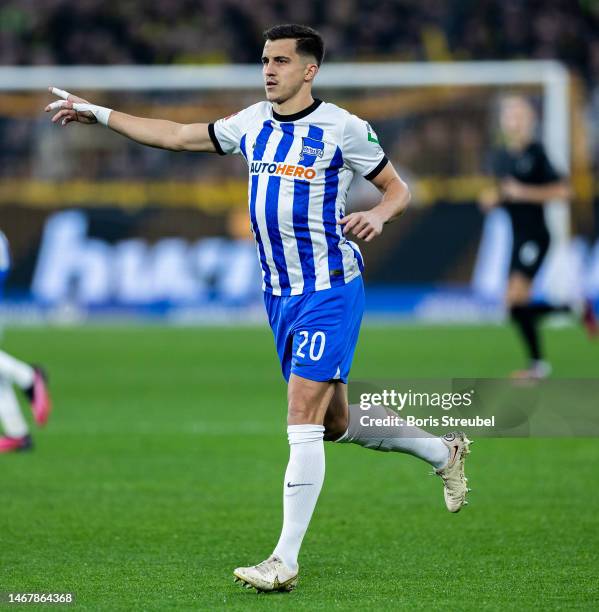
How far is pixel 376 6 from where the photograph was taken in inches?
1014

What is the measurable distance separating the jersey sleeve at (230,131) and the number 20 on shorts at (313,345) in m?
0.87

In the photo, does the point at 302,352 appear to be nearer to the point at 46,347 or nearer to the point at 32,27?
the point at 46,347

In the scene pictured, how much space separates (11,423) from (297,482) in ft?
13.5

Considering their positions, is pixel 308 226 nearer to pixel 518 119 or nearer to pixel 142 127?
pixel 142 127

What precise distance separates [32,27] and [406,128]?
8745mm

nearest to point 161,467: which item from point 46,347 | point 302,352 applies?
point 302,352

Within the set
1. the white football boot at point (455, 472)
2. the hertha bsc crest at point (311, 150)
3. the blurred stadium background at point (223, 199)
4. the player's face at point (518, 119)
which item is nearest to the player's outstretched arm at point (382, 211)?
the hertha bsc crest at point (311, 150)

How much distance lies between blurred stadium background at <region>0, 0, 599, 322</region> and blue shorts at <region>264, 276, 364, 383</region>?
13.3 m

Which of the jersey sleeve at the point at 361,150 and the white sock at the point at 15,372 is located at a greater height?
the jersey sleeve at the point at 361,150

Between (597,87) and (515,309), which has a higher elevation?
(597,87)

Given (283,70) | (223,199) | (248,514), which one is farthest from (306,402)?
(223,199)

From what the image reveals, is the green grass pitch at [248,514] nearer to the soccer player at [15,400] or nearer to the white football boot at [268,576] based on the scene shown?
the white football boot at [268,576]

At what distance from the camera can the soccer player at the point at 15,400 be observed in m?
8.95

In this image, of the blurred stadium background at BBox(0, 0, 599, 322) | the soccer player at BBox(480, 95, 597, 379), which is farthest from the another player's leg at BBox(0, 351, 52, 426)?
the blurred stadium background at BBox(0, 0, 599, 322)
